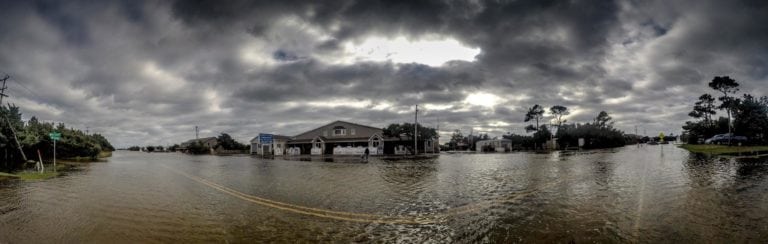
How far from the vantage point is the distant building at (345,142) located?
54844mm

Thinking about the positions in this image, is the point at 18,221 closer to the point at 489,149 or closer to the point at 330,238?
the point at 330,238

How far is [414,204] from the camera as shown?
888 centimetres

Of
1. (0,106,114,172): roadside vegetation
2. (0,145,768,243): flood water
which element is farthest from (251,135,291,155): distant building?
(0,145,768,243): flood water

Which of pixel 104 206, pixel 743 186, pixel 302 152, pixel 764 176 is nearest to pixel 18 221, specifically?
pixel 104 206

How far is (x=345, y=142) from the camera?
57.5 metres

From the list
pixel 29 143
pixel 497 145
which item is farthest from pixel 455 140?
pixel 29 143

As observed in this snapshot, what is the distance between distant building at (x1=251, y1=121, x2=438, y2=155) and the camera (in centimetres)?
5484

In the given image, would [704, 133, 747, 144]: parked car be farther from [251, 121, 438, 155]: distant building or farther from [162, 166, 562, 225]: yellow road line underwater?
[162, 166, 562, 225]: yellow road line underwater

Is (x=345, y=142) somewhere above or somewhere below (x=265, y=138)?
below

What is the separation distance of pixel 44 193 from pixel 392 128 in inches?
1668

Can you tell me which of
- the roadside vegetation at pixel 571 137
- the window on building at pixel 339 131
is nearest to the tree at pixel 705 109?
the roadside vegetation at pixel 571 137

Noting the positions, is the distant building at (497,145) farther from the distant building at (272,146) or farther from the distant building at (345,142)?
the distant building at (272,146)

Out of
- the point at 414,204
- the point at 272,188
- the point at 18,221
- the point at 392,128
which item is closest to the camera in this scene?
the point at 18,221

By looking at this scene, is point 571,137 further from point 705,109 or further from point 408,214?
point 408,214
